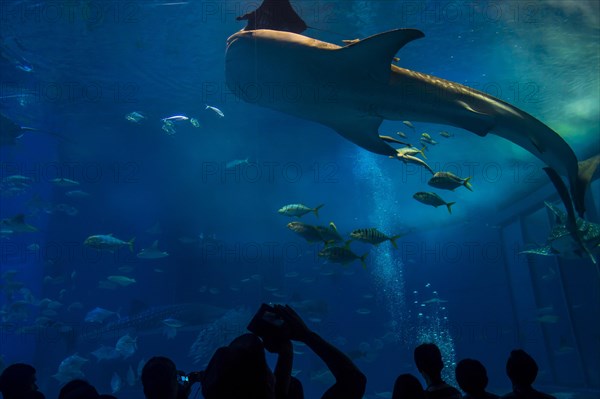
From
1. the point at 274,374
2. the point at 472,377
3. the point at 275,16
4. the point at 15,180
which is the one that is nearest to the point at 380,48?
the point at 275,16

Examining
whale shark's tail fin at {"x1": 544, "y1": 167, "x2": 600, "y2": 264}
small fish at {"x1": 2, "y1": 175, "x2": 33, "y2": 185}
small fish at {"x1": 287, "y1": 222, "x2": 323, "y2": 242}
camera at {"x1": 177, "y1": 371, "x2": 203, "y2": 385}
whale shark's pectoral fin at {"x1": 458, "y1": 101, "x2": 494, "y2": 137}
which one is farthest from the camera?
small fish at {"x1": 2, "y1": 175, "x2": 33, "y2": 185}

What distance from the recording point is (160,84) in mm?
14344

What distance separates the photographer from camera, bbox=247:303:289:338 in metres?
1.53

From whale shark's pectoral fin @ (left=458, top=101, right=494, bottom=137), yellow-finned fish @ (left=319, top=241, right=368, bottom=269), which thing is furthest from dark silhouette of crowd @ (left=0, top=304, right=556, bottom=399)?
yellow-finned fish @ (left=319, top=241, right=368, bottom=269)

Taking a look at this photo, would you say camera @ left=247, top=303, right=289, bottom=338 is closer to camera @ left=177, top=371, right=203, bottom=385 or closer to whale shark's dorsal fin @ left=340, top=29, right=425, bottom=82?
camera @ left=177, top=371, right=203, bottom=385

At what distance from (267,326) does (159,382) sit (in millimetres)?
783

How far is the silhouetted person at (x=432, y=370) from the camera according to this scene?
7.06 ft

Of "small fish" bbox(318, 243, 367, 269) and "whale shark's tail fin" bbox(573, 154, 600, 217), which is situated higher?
"whale shark's tail fin" bbox(573, 154, 600, 217)

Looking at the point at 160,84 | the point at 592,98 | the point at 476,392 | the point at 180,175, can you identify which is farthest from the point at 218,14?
the point at 180,175

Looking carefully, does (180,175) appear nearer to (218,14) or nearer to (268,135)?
(268,135)

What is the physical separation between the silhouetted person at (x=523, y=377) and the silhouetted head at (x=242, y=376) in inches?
71.3

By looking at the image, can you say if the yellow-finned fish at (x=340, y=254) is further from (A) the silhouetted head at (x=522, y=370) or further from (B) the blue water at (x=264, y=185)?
(A) the silhouetted head at (x=522, y=370)

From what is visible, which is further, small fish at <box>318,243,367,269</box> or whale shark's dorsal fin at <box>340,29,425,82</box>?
small fish at <box>318,243,367,269</box>

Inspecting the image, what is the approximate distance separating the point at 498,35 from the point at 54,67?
13.9 m
